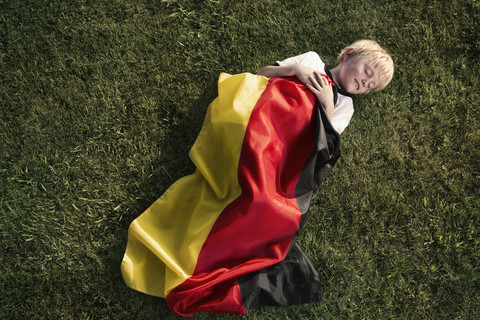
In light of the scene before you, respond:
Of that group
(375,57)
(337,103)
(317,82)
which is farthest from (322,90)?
(375,57)

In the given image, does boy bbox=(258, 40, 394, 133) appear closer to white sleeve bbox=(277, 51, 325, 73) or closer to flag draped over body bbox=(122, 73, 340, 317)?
white sleeve bbox=(277, 51, 325, 73)

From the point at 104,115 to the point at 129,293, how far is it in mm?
1426

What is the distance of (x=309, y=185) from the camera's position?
270 centimetres

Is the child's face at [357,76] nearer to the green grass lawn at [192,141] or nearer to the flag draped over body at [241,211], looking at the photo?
the green grass lawn at [192,141]

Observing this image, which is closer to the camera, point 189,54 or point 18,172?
point 18,172

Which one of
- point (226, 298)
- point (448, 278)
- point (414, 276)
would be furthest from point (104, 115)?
point (448, 278)

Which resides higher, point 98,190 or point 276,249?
point 98,190

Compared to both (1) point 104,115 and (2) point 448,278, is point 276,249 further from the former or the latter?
(1) point 104,115

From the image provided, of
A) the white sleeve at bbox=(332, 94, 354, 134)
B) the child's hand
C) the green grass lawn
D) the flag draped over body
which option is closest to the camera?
the flag draped over body

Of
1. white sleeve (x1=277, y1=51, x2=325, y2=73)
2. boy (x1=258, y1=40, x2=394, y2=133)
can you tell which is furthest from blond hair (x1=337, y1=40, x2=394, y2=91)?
white sleeve (x1=277, y1=51, x2=325, y2=73)

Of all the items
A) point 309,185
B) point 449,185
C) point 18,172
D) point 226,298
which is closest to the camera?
point 226,298

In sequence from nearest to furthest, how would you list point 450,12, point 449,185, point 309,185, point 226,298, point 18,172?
1. point 226,298
2. point 309,185
3. point 18,172
4. point 449,185
5. point 450,12

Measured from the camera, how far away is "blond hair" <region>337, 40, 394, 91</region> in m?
2.83

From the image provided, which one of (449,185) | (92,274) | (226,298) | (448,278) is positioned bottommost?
(448,278)
